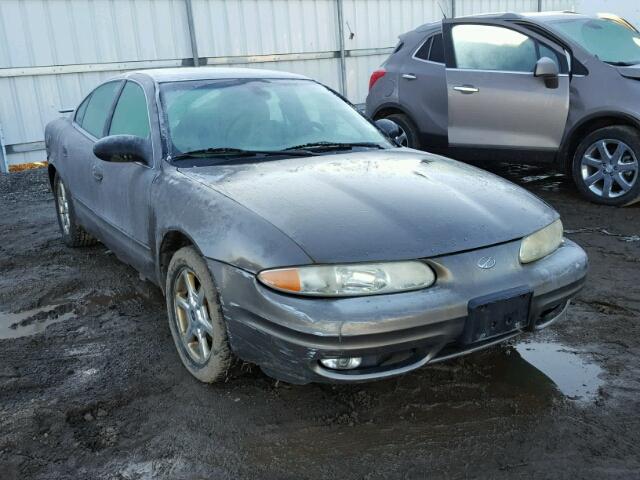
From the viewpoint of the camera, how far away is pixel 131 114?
12.5 feet

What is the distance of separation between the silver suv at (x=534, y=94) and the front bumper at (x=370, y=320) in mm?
3569

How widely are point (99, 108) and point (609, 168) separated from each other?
172 inches

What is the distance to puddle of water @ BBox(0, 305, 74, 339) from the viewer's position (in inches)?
144

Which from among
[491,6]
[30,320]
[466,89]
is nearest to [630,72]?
[466,89]

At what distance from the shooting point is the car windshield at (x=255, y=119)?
335 centimetres

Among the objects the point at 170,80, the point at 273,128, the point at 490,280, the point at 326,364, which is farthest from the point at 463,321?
the point at 170,80

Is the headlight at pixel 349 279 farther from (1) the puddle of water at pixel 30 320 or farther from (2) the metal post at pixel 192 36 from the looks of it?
(2) the metal post at pixel 192 36

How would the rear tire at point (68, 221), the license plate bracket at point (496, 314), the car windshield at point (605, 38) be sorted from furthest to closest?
1. the car windshield at point (605, 38)
2. the rear tire at point (68, 221)
3. the license plate bracket at point (496, 314)

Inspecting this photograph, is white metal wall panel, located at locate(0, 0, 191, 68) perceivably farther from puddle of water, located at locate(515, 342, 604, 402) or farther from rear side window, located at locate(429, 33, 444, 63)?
puddle of water, located at locate(515, 342, 604, 402)

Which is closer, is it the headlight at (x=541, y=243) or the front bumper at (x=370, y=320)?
the front bumper at (x=370, y=320)

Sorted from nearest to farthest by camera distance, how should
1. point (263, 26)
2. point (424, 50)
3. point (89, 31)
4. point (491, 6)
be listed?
point (424, 50) → point (89, 31) → point (263, 26) → point (491, 6)

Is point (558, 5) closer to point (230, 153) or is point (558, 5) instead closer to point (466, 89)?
point (466, 89)

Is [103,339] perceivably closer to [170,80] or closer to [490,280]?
[170,80]

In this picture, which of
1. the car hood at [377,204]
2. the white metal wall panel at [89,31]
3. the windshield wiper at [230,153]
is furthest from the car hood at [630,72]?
the white metal wall panel at [89,31]
